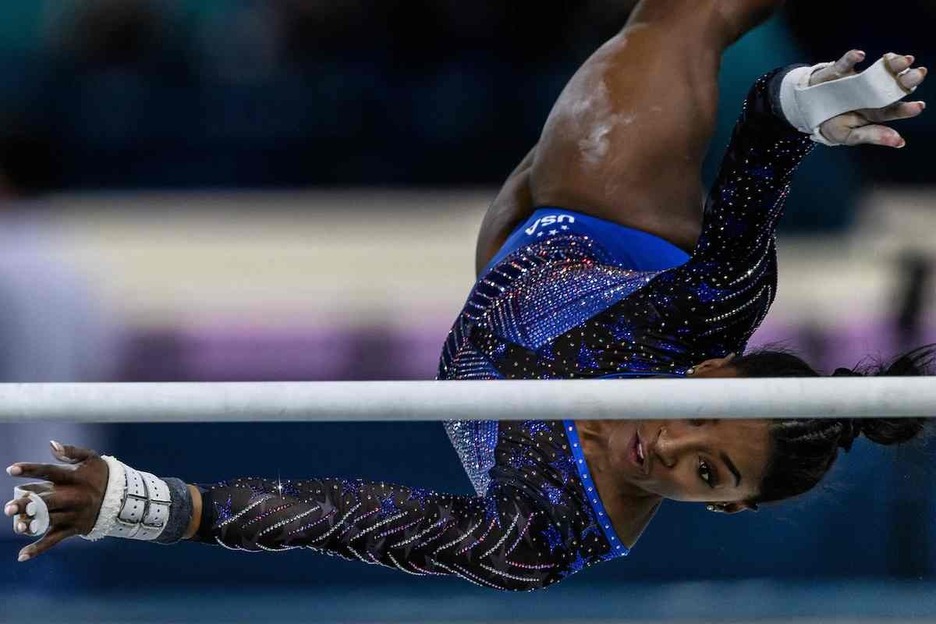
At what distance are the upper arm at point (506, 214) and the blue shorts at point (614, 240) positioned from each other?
0.07 m

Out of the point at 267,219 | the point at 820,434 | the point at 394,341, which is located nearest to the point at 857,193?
the point at 394,341

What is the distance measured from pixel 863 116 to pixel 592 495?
589 mm

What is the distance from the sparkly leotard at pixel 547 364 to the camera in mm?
1545

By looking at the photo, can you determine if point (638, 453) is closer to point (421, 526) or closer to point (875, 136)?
point (421, 526)

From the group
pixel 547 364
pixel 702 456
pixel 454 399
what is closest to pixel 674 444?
pixel 702 456

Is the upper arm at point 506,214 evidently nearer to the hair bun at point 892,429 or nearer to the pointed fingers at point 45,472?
the hair bun at point 892,429

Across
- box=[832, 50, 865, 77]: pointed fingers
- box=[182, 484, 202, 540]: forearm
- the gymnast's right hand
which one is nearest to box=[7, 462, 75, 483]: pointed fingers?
the gymnast's right hand

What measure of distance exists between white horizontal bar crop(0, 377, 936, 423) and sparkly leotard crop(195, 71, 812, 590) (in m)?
0.34

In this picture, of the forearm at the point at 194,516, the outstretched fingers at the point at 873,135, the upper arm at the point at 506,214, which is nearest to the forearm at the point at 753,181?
the outstretched fingers at the point at 873,135

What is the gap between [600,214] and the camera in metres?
2.06

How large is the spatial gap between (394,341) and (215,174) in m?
0.72

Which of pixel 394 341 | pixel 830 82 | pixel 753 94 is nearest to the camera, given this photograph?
pixel 830 82

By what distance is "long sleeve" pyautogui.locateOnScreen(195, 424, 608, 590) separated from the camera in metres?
1.54

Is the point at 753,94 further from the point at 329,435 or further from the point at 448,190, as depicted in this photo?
the point at 448,190
